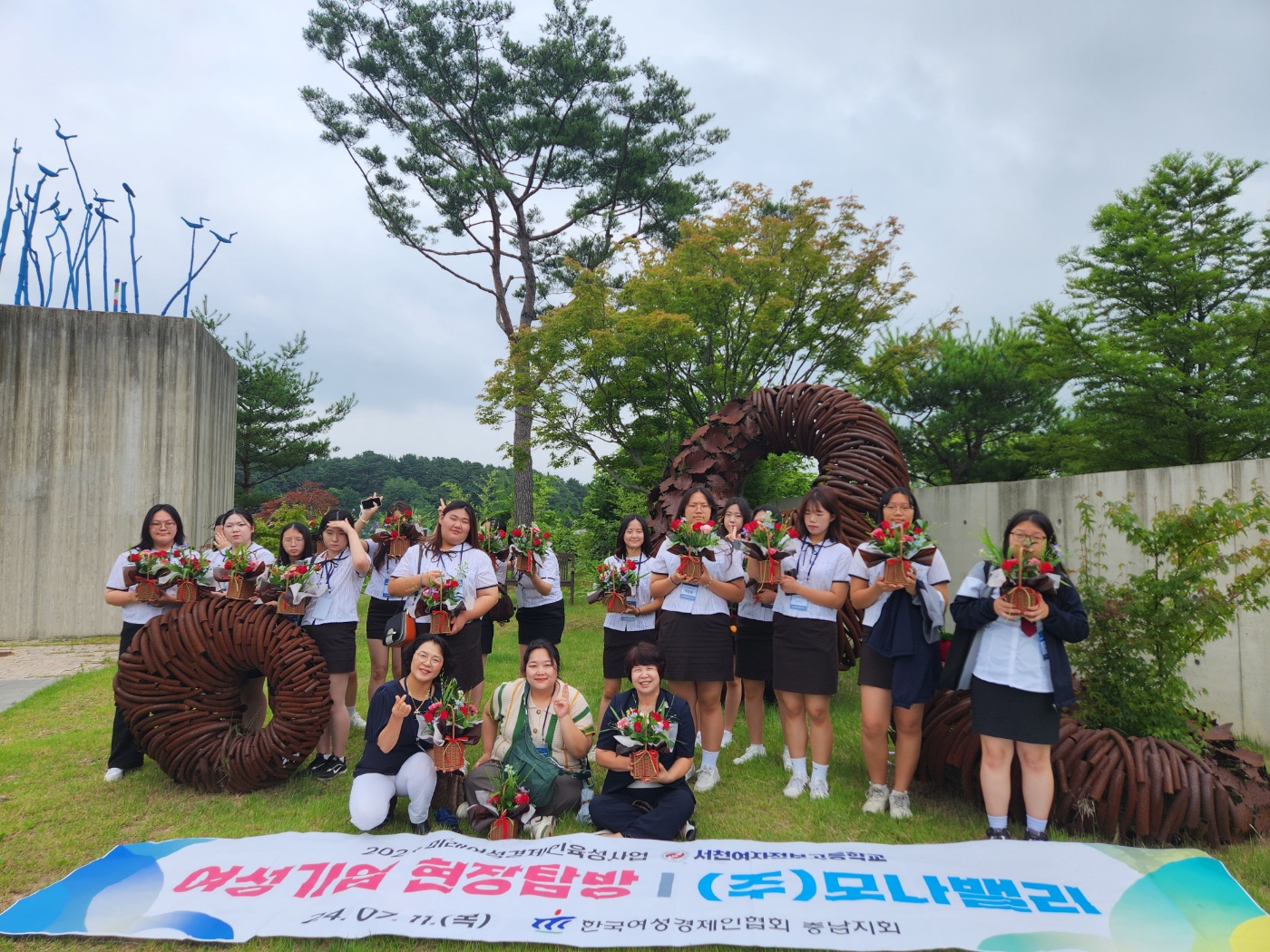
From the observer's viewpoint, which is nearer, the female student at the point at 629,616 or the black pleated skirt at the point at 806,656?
the black pleated skirt at the point at 806,656

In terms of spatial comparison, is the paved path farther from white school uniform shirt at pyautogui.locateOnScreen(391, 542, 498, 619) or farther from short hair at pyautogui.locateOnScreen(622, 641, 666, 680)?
short hair at pyautogui.locateOnScreen(622, 641, 666, 680)

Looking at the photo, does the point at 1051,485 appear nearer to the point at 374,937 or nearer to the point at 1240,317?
the point at 374,937

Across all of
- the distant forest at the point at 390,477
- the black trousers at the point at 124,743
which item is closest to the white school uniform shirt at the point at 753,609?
the black trousers at the point at 124,743

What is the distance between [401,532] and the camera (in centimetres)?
495

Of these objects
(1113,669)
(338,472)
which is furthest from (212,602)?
(338,472)

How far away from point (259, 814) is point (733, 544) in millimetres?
2683

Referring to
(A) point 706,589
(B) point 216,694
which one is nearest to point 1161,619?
(A) point 706,589

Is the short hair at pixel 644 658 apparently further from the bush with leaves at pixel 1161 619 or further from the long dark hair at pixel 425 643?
the bush with leaves at pixel 1161 619

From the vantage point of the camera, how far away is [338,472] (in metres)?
35.5

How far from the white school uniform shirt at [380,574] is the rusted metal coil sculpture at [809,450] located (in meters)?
2.08

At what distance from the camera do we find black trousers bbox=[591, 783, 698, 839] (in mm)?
3375

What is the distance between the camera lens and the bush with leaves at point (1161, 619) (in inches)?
141

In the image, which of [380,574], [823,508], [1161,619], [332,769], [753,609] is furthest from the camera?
[380,574]

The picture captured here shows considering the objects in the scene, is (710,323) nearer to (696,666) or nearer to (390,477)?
(696,666)
